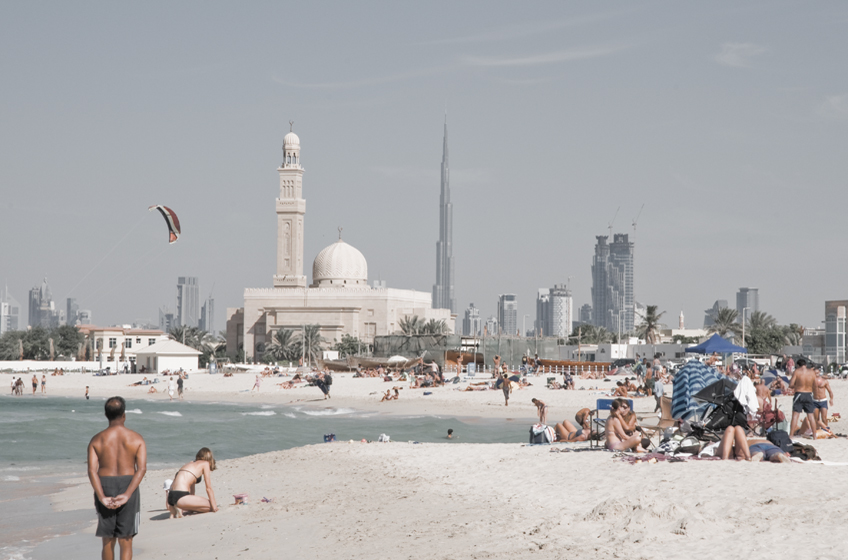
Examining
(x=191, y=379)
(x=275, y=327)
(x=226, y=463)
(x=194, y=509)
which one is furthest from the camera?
(x=275, y=327)

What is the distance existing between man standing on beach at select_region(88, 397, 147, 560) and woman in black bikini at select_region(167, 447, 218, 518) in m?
3.68

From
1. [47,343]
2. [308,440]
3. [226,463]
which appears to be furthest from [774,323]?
[226,463]

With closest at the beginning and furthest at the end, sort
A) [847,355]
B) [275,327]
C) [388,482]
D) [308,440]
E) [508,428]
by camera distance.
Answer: [388,482]
[308,440]
[508,428]
[847,355]
[275,327]

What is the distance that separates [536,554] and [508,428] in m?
15.3

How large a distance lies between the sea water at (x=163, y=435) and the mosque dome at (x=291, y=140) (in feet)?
138

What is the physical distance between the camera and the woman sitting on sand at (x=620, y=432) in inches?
460

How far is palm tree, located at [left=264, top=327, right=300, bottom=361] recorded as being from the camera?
201 feet

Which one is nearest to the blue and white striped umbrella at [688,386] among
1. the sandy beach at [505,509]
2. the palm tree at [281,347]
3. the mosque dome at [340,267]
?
the sandy beach at [505,509]

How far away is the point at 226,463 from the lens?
15.1 metres

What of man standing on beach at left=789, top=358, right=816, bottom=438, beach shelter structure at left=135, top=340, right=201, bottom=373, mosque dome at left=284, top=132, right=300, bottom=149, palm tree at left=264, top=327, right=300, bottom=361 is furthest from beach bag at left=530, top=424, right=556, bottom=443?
mosque dome at left=284, top=132, right=300, bottom=149

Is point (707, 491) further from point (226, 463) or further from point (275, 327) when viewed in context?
point (275, 327)

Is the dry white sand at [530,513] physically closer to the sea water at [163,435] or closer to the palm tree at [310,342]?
the sea water at [163,435]

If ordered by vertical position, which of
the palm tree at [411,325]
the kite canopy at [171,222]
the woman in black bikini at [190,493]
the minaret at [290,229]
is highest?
the minaret at [290,229]

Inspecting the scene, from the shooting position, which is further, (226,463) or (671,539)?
(226,463)
